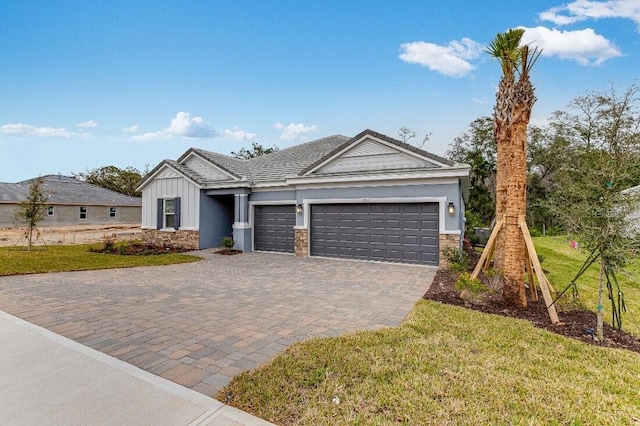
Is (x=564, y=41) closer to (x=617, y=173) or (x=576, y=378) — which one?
(x=617, y=173)

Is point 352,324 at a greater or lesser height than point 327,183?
lesser

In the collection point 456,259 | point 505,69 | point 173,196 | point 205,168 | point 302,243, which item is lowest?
point 456,259

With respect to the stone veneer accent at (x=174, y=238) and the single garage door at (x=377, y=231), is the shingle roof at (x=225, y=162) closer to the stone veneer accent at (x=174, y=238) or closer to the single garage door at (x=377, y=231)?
the stone veneer accent at (x=174, y=238)

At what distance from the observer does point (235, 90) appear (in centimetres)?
1766

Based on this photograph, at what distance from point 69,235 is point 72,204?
10.1 m

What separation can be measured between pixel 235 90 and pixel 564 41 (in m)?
15.3

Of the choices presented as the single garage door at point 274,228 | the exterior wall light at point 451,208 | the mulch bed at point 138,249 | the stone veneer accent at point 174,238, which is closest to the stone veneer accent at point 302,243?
the single garage door at point 274,228

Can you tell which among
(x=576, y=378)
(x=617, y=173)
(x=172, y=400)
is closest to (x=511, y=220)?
(x=617, y=173)

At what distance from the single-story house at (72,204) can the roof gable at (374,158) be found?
2797cm

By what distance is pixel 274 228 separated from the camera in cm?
1466

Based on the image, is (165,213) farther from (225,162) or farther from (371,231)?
(371,231)

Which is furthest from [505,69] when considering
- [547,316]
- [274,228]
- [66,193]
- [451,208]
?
[66,193]

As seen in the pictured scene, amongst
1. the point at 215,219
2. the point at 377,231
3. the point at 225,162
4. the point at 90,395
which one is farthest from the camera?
the point at 225,162

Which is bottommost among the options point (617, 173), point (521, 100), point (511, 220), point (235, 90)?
point (511, 220)
